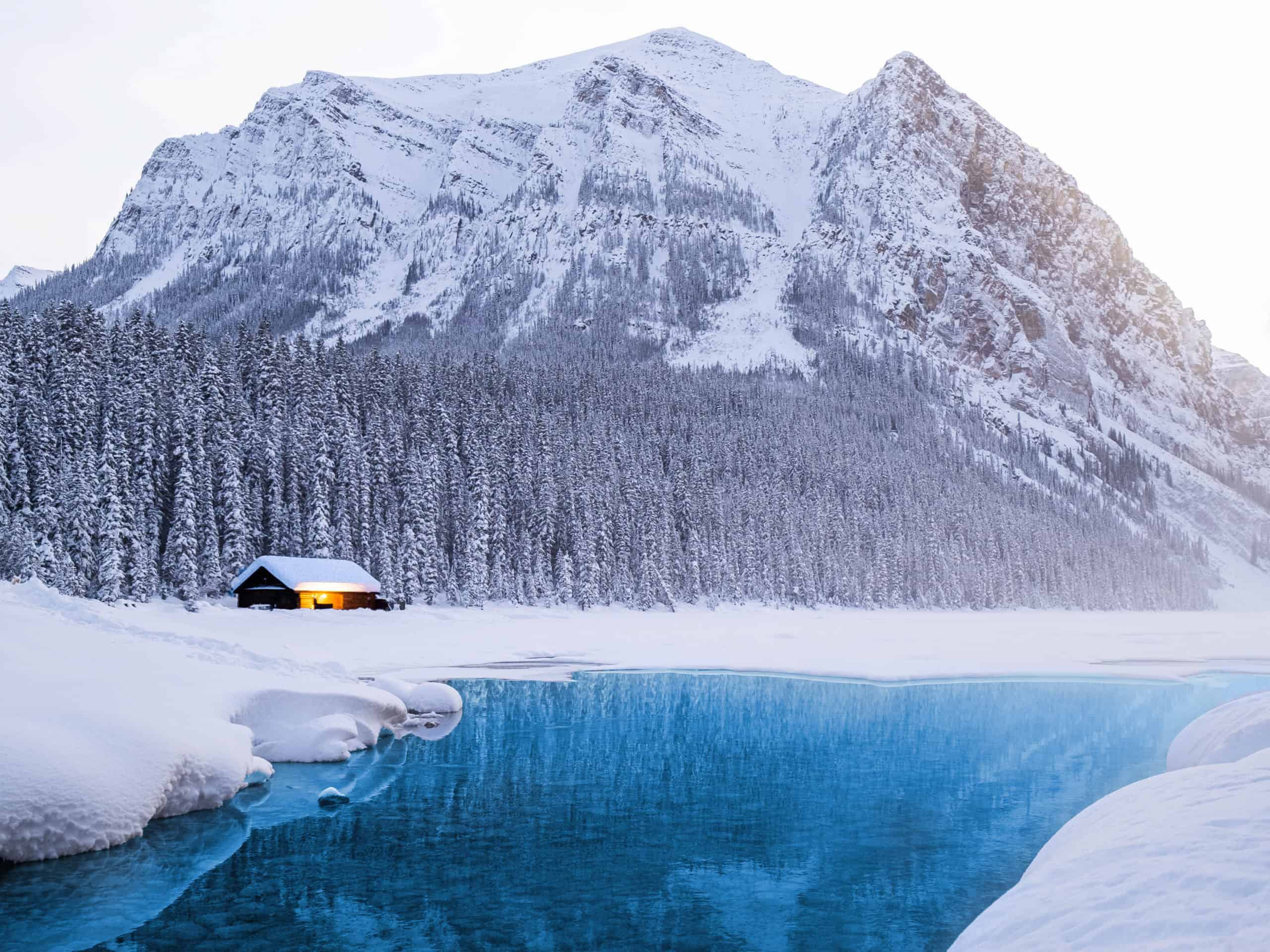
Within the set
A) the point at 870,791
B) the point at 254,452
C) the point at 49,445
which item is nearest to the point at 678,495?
the point at 254,452

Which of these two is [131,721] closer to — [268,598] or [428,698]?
[428,698]

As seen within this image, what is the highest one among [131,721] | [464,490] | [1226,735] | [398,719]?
[464,490]

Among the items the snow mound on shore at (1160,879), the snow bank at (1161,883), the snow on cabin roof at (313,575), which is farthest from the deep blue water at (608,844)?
the snow on cabin roof at (313,575)

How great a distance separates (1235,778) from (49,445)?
189 feet

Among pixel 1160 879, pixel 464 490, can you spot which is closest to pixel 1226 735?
pixel 1160 879

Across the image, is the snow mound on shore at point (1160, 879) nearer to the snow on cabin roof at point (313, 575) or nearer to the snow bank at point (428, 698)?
the snow bank at point (428, 698)

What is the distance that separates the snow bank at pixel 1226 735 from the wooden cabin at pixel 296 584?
50630 mm

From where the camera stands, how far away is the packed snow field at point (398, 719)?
9.30 metres

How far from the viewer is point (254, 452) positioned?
65.9 metres

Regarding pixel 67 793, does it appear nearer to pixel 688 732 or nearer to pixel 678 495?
pixel 688 732

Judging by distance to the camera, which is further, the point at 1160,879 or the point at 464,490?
the point at 464,490

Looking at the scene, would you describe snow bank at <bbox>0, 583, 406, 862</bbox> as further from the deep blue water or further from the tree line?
the tree line

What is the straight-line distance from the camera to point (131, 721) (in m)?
17.5

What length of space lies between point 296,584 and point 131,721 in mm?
42725
